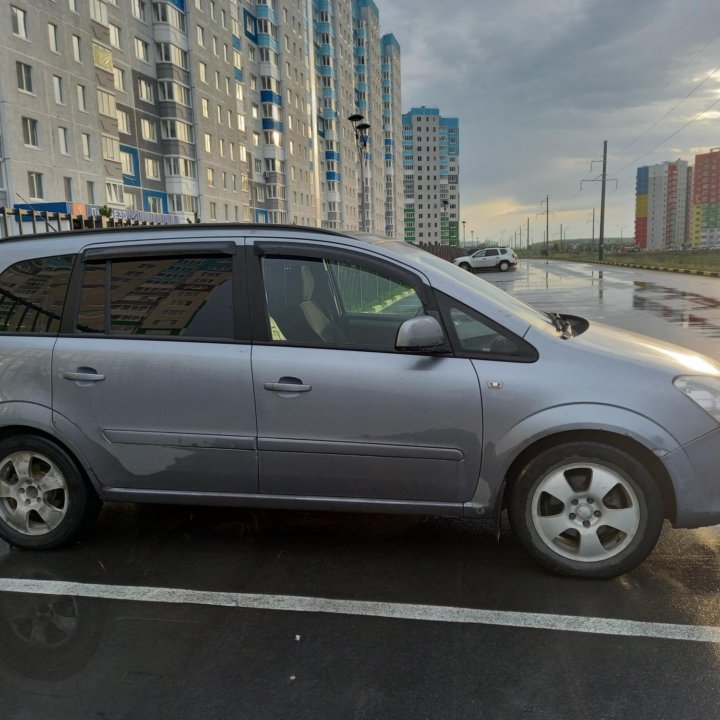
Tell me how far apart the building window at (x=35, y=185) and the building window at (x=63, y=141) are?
240cm

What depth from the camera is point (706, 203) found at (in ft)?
557

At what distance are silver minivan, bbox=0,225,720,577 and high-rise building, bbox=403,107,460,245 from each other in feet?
530

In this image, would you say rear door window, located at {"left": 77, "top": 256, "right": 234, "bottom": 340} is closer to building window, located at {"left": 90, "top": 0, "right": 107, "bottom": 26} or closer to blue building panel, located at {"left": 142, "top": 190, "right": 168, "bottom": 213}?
building window, located at {"left": 90, "top": 0, "right": 107, "bottom": 26}

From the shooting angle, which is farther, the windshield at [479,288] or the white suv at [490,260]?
the white suv at [490,260]

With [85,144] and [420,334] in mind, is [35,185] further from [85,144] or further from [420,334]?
[420,334]

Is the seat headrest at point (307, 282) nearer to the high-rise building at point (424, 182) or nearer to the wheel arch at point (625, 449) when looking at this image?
the wheel arch at point (625, 449)

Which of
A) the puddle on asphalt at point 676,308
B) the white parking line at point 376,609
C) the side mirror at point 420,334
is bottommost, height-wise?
the white parking line at point 376,609

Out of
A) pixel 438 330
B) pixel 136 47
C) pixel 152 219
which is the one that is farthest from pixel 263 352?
pixel 136 47

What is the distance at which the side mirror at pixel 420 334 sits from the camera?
3.27m

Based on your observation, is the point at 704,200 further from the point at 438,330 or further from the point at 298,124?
the point at 438,330

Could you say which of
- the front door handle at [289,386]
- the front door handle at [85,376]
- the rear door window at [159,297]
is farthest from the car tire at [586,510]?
the front door handle at [85,376]

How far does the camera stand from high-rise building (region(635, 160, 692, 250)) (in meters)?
176

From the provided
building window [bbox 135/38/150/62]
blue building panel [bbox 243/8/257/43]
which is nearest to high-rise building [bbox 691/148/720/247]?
blue building panel [bbox 243/8/257/43]

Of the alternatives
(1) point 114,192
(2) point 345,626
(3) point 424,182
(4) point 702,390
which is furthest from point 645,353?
(3) point 424,182
